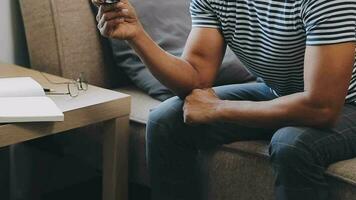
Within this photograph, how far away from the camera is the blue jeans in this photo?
1.11 metres

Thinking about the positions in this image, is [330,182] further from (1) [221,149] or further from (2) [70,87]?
(2) [70,87]

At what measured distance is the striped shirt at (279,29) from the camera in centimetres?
110

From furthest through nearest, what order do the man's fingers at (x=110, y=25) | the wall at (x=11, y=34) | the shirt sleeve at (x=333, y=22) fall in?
the wall at (x=11, y=34) < the man's fingers at (x=110, y=25) < the shirt sleeve at (x=333, y=22)

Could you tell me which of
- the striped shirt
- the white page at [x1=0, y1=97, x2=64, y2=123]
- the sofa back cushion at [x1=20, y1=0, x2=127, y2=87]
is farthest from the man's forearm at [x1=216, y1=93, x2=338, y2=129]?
the sofa back cushion at [x1=20, y1=0, x2=127, y2=87]

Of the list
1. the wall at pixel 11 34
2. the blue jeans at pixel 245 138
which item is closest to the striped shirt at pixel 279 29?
the blue jeans at pixel 245 138

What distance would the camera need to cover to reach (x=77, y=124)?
4.13 ft

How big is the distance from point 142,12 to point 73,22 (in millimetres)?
215

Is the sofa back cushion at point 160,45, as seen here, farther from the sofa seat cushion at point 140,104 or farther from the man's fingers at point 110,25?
the man's fingers at point 110,25

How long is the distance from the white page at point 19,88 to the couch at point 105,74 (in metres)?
0.28

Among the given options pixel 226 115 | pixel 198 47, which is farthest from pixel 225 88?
pixel 226 115

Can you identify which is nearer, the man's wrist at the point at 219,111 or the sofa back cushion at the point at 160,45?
the man's wrist at the point at 219,111

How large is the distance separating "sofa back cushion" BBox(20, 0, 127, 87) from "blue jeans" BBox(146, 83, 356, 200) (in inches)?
15.4

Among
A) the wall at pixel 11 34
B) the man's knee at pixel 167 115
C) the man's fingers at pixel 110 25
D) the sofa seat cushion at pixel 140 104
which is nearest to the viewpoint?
the man's fingers at pixel 110 25

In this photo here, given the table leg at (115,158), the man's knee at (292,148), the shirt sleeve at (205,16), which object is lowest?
the table leg at (115,158)
